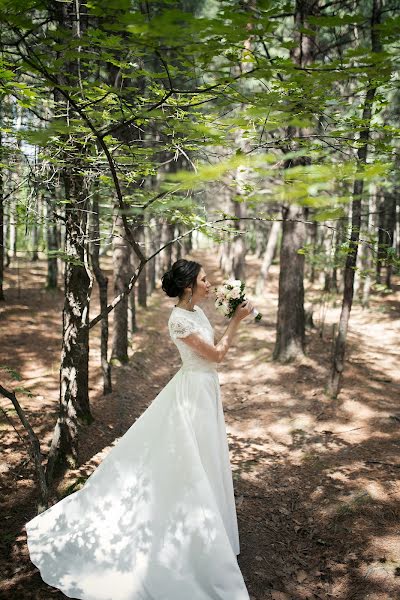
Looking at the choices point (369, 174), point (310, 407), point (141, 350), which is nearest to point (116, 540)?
point (369, 174)

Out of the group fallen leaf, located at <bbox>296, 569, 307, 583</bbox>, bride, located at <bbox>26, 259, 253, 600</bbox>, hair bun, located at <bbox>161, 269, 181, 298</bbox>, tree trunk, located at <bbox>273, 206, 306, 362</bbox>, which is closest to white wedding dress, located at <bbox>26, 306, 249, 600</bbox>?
bride, located at <bbox>26, 259, 253, 600</bbox>

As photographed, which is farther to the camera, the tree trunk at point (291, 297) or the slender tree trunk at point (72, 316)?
the tree trunk at point (291, 297)

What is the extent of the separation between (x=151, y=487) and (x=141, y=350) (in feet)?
26.3

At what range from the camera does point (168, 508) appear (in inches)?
143

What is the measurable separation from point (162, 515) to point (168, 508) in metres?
0.07

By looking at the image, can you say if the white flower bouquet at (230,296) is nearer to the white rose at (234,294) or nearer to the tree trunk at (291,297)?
the white rose at (234,294)

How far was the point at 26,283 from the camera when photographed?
17.7 meters

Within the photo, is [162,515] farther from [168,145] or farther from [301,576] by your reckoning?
[168,145]

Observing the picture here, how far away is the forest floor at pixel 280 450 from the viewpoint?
3.87 meters

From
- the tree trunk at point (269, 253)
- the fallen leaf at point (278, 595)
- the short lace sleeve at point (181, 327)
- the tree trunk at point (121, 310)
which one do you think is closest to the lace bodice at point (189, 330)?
the short lace sleeve at point (181, 327)

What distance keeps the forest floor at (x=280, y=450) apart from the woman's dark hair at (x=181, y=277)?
1.75 m

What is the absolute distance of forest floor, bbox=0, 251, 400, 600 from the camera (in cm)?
387

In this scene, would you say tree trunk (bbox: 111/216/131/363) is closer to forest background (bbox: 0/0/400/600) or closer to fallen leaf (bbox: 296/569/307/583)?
forest background (bbox: 0/0/400/600)

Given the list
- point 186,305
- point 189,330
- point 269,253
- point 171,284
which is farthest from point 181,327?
point 269,253
